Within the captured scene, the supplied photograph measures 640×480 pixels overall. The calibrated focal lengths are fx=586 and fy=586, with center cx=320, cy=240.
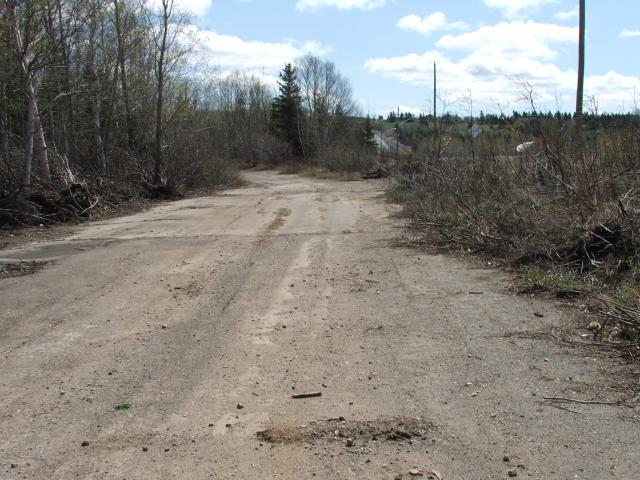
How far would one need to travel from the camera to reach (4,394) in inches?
174

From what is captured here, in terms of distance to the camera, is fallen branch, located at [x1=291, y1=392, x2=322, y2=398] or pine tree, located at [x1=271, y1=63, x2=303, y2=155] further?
pine tree, located at [x1=271, y1=63, x2=303, y2=155]

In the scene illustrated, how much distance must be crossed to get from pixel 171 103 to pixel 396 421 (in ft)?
94.0

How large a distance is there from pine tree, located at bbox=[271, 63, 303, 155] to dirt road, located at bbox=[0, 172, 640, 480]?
2487 inches

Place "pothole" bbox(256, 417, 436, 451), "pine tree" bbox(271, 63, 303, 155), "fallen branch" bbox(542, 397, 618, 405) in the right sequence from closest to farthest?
1. "pothole" bbox(256, 417, 436, 451)
2. "fallen branch" bbox(542, 397, 618, 405)
3. "pine tree" bbox(271, 63, 303, 155)

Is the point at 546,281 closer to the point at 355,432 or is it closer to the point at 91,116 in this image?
the point at 355,432

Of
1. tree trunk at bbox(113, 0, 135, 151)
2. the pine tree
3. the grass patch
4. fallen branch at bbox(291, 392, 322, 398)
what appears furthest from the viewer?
the pine tree

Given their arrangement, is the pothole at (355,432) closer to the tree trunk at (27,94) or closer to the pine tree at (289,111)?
the tree trunk at (27,94)

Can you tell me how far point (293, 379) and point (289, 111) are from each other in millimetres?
68941

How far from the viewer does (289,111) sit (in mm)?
71438

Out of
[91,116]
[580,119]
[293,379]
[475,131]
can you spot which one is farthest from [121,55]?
[293,379]

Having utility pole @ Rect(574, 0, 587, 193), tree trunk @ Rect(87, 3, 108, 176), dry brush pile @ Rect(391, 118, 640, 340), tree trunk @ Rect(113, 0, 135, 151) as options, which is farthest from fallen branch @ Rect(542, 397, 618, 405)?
tree trunk @ Rect(113, 0, 135, 151)

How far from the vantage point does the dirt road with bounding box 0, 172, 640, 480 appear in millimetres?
3420

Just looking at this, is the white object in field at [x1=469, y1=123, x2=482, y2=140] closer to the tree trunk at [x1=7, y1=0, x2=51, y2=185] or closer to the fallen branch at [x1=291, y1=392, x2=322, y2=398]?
the fallen branch at [x1=291, y1=392, x2=322, y2=398]

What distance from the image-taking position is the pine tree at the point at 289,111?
70.9m
